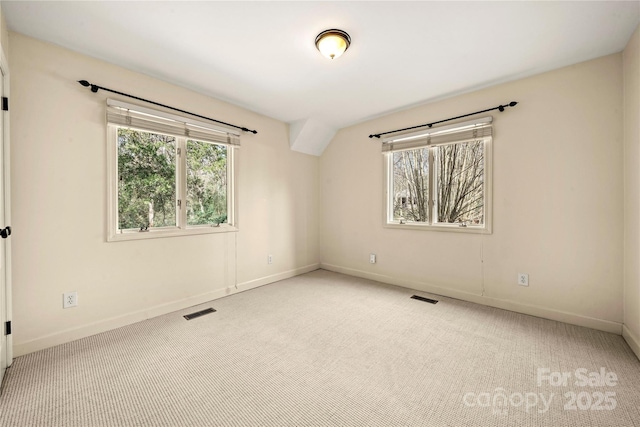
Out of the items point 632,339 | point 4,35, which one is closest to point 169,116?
point 4,35

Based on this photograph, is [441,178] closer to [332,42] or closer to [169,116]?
[332,42]

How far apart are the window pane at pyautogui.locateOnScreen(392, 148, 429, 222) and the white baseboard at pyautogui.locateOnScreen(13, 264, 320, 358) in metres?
2.25

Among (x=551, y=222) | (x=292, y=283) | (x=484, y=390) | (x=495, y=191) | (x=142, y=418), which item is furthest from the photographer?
(x=292, y=283)

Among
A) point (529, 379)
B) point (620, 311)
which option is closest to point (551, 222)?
point (620, 311)

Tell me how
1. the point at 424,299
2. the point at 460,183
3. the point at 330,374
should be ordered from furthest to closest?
1. the point at 460,183
2. the point at 424,299
3. the point at 330,374

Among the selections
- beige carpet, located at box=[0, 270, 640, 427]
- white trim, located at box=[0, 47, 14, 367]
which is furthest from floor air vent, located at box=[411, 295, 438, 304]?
white trim, located at box=[0, 47, 14, 367]

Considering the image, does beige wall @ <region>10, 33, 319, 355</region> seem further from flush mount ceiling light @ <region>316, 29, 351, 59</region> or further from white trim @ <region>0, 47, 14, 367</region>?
flush mount ceiling light @ <region>316, 29, 351, 59</region>

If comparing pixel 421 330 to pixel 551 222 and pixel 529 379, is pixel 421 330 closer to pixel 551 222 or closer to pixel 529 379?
pixel 529 379

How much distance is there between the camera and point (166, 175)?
2928 mm

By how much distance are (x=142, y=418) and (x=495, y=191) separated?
11.7 ft

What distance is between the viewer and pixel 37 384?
169 centimetres

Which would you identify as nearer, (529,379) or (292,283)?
(529,379)

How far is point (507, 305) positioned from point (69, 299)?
4202mm

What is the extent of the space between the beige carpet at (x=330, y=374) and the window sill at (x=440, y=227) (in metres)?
0.91
